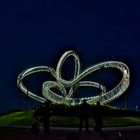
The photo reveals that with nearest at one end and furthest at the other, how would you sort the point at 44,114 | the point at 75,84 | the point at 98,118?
the point at 44,114 → the point at 98,118 → the point at 75,84

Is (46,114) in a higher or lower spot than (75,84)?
lower

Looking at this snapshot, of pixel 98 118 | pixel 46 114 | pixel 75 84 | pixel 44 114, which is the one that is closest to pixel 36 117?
pixel 44 114

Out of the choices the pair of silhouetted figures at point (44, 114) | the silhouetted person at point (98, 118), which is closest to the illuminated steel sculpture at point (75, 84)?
the silhouetted person at point (98, 118)

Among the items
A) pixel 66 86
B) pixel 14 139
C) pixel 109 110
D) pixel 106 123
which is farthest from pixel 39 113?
pixel 66 86

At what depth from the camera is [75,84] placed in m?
61.8

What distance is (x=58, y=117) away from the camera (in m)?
45.9

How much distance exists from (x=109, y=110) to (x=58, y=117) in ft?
25.1

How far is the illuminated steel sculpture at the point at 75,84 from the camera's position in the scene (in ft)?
200

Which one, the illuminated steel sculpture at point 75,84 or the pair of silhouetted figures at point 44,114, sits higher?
the illuminated steel sculpture at point 75,84

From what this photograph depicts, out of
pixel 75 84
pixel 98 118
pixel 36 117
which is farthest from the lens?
pixel 75 84

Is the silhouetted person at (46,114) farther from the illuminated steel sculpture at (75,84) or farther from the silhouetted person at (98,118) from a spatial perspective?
the illuminated steel sculpture at (75,84)

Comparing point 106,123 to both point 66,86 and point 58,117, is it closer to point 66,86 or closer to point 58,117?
point 58,117

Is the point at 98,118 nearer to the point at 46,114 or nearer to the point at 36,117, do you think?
the point at 46,114

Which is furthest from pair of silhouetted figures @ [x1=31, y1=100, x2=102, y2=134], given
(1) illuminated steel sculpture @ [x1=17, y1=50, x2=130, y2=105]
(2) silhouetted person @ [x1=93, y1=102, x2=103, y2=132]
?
(1) illuminated steel sculpture @ [x1=17, y1=50, x2=130, y2=105]
